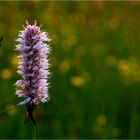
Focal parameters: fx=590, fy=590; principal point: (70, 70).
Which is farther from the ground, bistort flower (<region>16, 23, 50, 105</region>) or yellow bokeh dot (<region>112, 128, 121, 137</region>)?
yellow bokeh dot (<region>112, 128, 121, 137</region>)

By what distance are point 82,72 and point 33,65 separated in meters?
3.51

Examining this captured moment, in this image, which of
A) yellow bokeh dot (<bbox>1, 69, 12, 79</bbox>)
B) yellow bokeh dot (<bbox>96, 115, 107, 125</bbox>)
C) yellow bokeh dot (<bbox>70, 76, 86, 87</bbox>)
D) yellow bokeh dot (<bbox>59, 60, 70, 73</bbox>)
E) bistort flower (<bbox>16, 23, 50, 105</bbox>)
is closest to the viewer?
bistort flower (<bbox>16, 23, 50, 105</bbox>)

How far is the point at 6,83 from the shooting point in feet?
17.7

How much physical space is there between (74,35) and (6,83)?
1.45 meters

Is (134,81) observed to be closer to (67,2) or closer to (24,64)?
(67,2)

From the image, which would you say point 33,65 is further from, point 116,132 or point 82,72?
point 82,72

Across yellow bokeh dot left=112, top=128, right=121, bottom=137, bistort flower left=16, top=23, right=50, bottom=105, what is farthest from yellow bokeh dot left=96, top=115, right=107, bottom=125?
bistort flower left=16, top=23, right=50, bottom=105

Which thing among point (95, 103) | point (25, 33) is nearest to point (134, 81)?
point (95, 103)

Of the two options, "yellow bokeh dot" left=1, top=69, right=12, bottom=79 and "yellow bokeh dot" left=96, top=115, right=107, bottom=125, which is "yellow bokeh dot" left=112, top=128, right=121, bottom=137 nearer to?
"yellow bokeh dot" left=96, top=115, right=107, bottom=125

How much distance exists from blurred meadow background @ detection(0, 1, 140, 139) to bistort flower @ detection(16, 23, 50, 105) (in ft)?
6.88

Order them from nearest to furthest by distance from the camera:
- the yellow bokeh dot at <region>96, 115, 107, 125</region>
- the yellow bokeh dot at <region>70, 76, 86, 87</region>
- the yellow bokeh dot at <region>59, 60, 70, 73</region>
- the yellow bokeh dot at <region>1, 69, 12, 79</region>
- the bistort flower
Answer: the bistort flower, the yellow bokeh dot at <region>96, 115, 107, 125</region>, the yellow bokeh dot at <region>70, 76, 86, 87</region>, the yellow bokeh dot at <region>1, 69, 12, 79</region>, the yellow bokeh dot at <region>59, 60, 70, 73</region>

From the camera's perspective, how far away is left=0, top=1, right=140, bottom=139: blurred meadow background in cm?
487

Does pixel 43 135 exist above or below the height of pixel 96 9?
below

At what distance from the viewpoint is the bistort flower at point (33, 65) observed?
2068mm
